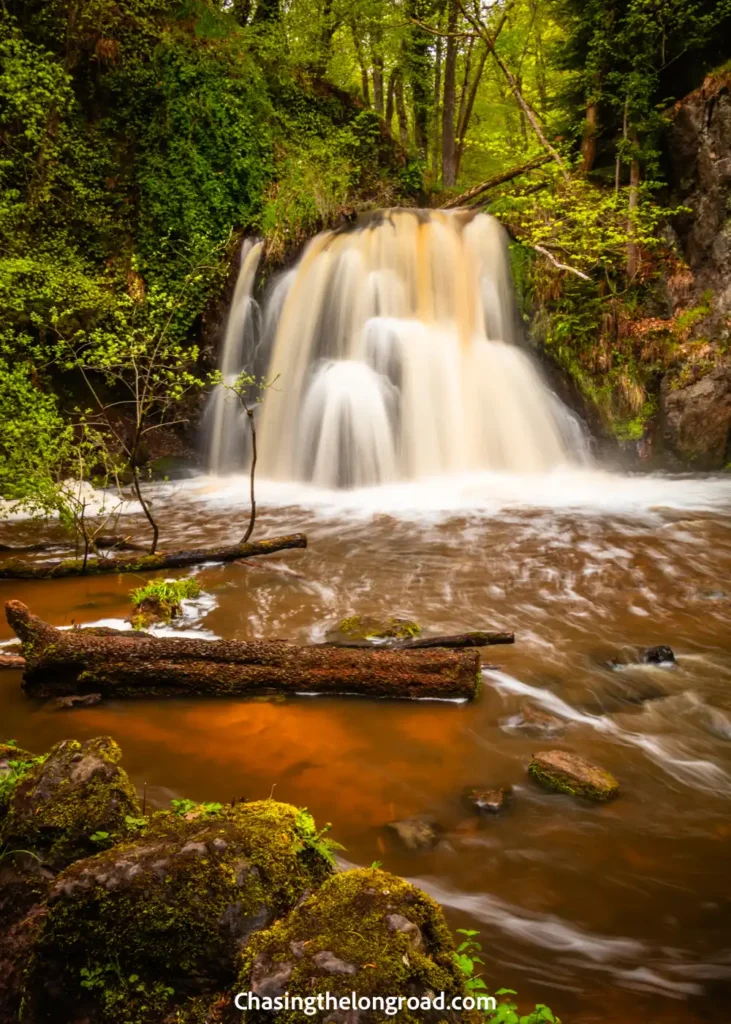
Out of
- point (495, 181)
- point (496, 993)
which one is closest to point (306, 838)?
point (496, 993)

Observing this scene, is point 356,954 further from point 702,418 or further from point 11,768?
point 702,418

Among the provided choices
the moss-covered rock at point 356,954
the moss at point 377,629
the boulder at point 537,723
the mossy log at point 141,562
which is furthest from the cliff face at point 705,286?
the moss-covered rock at point 356,954

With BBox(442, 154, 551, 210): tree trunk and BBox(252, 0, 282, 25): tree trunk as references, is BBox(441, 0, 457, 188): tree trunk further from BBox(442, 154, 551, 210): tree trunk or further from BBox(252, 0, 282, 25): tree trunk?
BBox(252, 0, 282, 25): tree trunk

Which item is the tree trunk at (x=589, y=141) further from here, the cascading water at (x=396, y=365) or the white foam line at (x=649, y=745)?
the white foam line at (x=649, y=745)

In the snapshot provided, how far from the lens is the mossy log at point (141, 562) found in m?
6.44

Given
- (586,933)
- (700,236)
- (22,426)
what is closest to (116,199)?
(22,426)

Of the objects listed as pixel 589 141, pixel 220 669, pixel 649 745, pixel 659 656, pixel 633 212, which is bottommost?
pixel 649 745

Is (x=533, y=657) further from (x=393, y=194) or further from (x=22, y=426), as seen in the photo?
(x=393, y=194)

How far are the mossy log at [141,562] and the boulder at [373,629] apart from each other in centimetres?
178

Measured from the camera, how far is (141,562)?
21.5ft

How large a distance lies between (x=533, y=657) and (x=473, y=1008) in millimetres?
3613

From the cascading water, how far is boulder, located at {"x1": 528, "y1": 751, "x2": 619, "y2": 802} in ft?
27.8

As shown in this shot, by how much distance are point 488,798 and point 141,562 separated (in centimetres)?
469

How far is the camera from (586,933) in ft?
7.94
